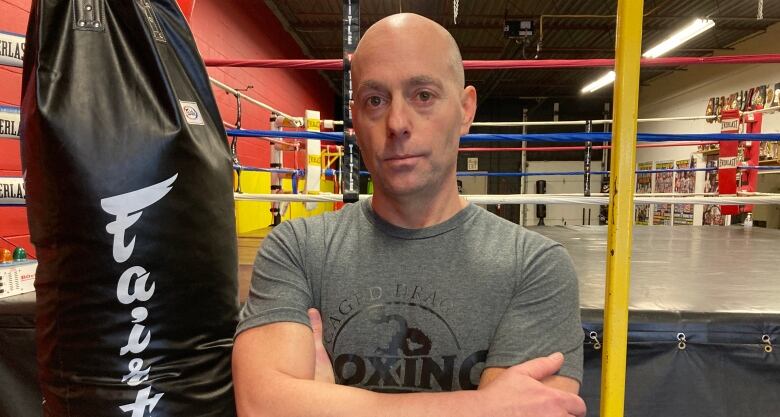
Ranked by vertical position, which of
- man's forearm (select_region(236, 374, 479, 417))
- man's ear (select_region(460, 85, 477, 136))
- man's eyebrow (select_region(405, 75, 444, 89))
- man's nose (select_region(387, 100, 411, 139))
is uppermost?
man's eyebrow (select_region(405, 75, 444, 89))

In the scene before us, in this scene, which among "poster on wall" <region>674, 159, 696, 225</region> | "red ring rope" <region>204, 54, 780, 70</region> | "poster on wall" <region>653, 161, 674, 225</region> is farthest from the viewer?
"poster on wall" <region>653, 161, 674, 225</region>

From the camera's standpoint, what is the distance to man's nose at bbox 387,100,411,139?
2.81ft

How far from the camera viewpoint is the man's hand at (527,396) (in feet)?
2.27

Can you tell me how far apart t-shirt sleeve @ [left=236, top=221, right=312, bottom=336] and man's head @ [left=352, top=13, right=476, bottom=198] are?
8.7 inches

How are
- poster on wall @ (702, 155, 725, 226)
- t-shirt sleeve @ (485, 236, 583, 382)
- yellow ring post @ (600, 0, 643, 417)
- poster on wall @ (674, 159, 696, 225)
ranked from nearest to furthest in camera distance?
yellow ring post @ (600, 0, 643, 417)
t-shirt sleeve @ (485, 236, 583, 382)
poster on wall @ (702, 155, 725, 226)
poster on wall @ (674, 159, 696, 225)

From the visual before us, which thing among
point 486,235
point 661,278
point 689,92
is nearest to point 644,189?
point 689,92

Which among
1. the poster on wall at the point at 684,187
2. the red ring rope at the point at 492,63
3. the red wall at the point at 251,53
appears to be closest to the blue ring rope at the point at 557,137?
the red ring rope at the point at 492,63

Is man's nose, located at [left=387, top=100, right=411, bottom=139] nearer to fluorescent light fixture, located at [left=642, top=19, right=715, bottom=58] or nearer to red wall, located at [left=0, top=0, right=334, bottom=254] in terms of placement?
red wall, located at [left=0, top=0, right=334, bottom=254]

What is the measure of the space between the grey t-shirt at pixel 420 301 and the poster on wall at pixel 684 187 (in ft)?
29.9

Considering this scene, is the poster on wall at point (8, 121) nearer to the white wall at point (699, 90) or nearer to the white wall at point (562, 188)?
the white wall at point (699, 90)

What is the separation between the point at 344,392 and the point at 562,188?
12116 millimetres

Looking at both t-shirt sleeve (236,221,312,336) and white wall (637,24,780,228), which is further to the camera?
white wall (637,24,780,228)

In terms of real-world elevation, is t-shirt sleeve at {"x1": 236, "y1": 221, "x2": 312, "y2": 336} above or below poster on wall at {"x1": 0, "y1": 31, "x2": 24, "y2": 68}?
below

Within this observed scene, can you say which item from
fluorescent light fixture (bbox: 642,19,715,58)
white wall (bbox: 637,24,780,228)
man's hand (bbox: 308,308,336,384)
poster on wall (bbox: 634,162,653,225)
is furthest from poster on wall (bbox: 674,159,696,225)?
man's hand (bbox: 308,308,336,384)
